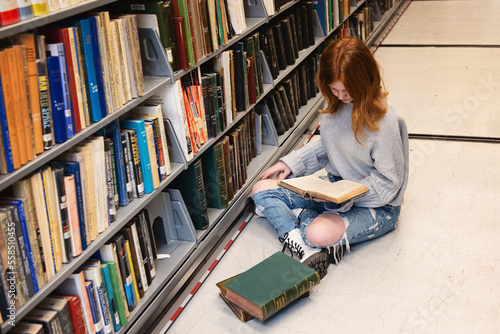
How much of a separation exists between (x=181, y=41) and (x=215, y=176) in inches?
24.3

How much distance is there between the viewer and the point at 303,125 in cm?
357

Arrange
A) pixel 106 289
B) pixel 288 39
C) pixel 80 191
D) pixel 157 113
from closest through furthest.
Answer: pixel 80 191 → pixel 106 289 → pixel 157 113 → pixel 288 39

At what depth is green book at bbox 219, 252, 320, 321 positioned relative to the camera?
199cm

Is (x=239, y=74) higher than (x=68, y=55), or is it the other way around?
(x=68, y=55)

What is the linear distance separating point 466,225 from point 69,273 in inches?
66.9

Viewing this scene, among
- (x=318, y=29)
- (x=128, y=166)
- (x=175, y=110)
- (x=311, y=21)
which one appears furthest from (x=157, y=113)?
(x=318, y=29)

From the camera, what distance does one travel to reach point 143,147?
196 centimetres

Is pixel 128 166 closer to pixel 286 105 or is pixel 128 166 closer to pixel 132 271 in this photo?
pixel 132 271

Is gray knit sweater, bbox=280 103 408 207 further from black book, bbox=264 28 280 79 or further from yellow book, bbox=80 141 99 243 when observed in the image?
yellow book, bbox=80 141 99 243

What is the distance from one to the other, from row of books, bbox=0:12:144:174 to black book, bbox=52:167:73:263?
9 centimetres

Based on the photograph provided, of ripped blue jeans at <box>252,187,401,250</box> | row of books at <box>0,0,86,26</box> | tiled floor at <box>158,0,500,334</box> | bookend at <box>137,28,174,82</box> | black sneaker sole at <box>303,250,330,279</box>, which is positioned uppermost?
row of books at <box>0,0,86,26</box>

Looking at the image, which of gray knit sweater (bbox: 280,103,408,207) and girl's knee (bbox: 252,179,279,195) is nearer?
gray knit sweater (bbox: 280,103,408,207)

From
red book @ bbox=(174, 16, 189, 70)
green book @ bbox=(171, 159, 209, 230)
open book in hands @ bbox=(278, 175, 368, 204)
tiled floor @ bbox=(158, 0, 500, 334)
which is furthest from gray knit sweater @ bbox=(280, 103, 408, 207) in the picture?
red book @ bbox=(174, 16, 189, 70)

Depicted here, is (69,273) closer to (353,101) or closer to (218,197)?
(218,197)
